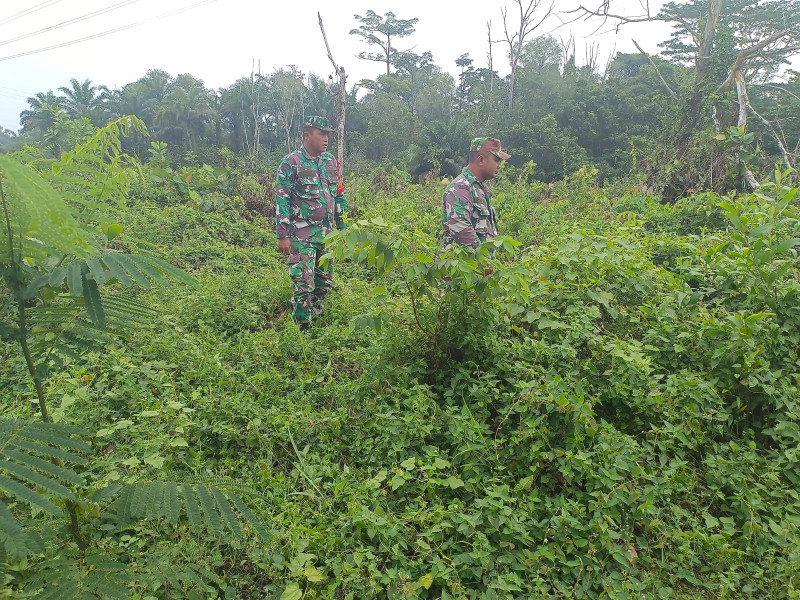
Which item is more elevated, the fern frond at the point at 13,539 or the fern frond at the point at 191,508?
the fern frond at the point at 13,539

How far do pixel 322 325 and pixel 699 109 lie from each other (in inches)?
335

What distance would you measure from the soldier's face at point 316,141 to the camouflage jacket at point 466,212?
4.14ft

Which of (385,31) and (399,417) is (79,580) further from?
(385,31)

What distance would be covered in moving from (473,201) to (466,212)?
152 millimetres

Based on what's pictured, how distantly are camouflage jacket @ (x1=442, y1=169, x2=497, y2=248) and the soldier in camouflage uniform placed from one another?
119 centimetres

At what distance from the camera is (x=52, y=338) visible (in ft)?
5.34

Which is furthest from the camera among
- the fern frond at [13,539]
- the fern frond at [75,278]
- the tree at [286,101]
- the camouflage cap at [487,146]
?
the tree at [286,101]

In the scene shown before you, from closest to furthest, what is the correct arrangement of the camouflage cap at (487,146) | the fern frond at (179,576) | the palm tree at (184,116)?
the fern frond at (179,576) < the camouflage cap at (487,146) < the palm tree at (184,116)

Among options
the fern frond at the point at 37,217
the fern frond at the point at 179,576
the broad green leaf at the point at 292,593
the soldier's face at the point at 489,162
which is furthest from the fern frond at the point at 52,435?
the soldier's face at the point at 489,162

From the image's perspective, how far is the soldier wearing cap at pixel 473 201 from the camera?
4121 mm

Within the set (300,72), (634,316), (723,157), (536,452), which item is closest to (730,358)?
(634,316)

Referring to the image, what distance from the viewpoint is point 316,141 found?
15.0 ft

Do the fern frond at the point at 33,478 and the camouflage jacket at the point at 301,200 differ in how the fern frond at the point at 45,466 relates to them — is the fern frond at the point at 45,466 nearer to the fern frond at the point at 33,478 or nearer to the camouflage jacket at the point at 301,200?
the fern frond at the point at 33,478

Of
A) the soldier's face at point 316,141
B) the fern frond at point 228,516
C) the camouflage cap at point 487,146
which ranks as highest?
the soldier's face at point 316,141
